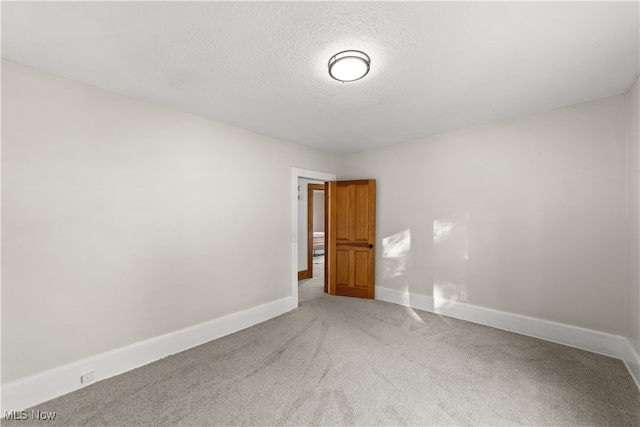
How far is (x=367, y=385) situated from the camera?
2.11 metres

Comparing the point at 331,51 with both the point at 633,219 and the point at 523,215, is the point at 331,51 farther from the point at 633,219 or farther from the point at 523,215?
the point at 633,219

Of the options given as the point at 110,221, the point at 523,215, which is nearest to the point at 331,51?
the point at 110,221

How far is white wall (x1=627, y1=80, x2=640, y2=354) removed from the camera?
7.09ft

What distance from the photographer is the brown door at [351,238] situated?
4391 millimetres

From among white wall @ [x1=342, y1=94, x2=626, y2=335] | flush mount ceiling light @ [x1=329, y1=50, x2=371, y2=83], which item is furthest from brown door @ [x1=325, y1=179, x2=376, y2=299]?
flush mount ceiling light @ [x1=329, y1=50, x2=371, y2=83]

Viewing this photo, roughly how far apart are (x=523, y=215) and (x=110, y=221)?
14.4ft

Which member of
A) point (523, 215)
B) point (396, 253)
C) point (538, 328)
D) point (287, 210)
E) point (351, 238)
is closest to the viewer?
point (538, 328)

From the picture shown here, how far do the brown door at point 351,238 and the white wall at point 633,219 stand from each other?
2808 mm

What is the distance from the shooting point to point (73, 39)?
5.42 ft

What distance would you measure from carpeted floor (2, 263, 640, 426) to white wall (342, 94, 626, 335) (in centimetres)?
56

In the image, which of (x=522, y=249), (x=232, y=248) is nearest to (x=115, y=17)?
(x=232, y=248)

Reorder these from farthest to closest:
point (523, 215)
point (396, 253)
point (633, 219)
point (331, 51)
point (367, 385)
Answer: point (396, 253)
point (523, 215)
point (633, 219)
point (367, 385)
point (331, 51)

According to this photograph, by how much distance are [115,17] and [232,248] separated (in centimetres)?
237

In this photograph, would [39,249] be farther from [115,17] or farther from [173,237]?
[115,17]
